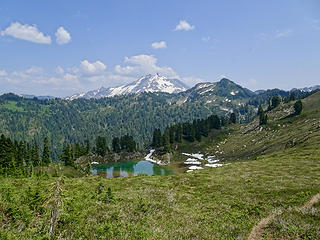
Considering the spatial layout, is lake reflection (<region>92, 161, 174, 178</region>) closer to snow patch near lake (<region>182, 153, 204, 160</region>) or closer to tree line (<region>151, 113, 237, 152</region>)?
snow patch near lake (<region>182, 153, 204, 160</region>)

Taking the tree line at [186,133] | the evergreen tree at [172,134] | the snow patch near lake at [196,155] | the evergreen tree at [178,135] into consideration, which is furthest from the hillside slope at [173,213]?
the evergreen tree at [172,134]

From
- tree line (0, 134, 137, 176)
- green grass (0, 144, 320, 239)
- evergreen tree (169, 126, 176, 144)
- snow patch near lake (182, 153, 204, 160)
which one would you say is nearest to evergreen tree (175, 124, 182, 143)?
evergreen tree (169, 126, 176, 144)

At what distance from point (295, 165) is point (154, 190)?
31259mm

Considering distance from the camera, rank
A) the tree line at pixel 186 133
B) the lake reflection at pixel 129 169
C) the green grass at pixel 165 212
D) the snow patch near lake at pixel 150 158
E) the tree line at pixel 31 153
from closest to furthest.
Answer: the green grass at pixel 165 212 → the tree line at pixel 31 153 → the lake reflection at pixel 129 169 → the snow patch near lake at pixel 150 158 → the tree line at pixel 186 133

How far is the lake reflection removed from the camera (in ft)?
378

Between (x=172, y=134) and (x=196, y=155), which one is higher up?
(x=172, y=134)

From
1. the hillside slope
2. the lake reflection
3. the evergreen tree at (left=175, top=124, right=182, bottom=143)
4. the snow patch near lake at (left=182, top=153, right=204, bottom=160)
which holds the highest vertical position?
the hillside slope

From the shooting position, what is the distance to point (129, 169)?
130250mm

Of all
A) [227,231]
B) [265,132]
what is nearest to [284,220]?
[227,231]

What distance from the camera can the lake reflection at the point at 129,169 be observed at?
11532 centimetres

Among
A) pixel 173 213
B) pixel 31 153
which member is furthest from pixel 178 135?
pixel 173 213

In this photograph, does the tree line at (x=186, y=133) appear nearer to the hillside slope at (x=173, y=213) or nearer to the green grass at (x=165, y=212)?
the green grass at (x=165, y=212)

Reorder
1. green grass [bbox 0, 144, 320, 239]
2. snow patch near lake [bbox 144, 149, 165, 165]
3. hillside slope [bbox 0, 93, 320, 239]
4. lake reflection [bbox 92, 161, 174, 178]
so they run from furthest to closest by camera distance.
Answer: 1. snow patch near lake [bbox 144, 149, 165, 165]
2. lake reflection [bbox 92, 161, 174, 178]
3. green grass [bbox 0, 144, 320, 239]
4. hillside slope [bbox 0, 93, 320, 239]

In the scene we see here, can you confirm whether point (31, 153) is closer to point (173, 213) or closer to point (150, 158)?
point (150, 158)
